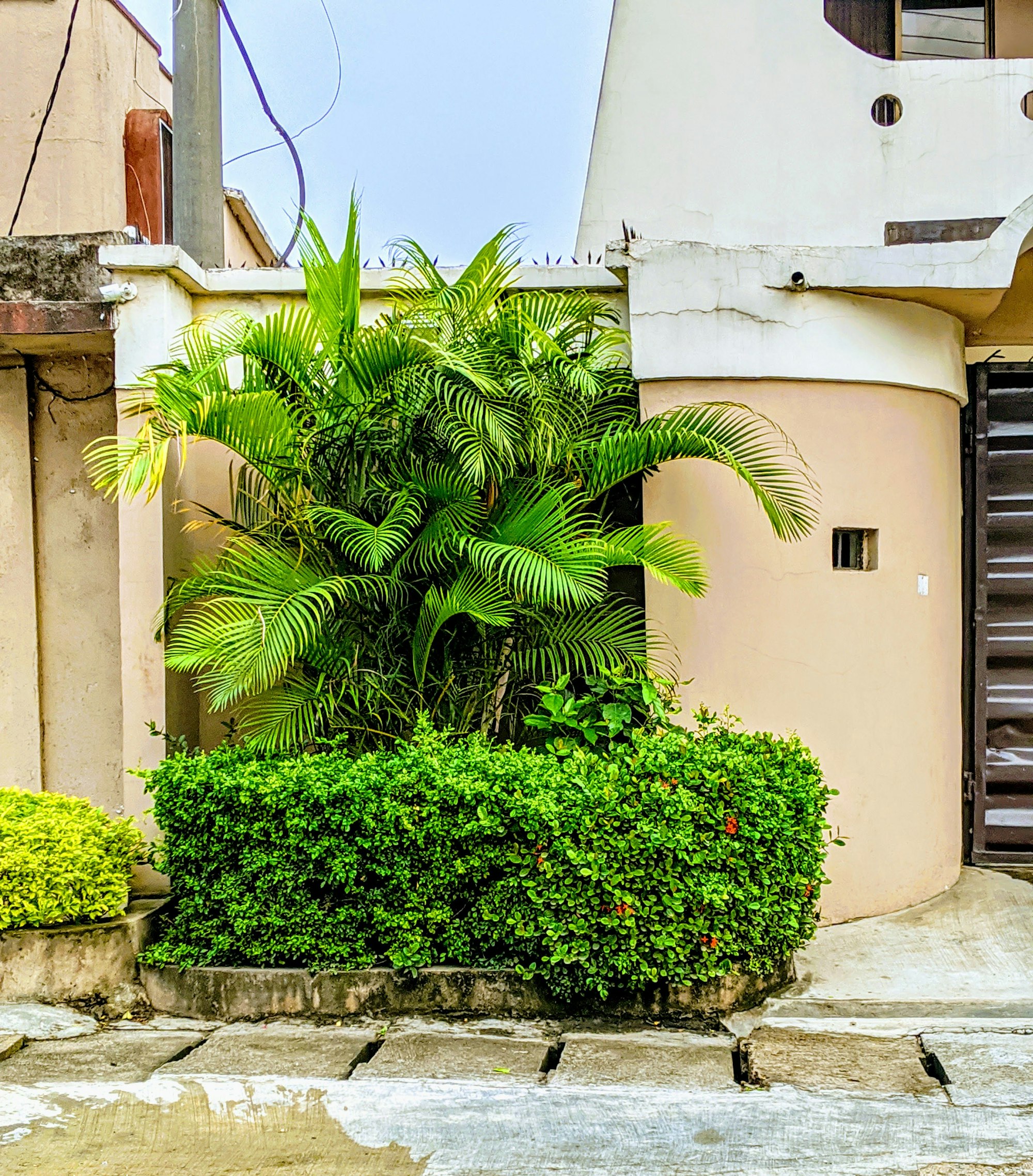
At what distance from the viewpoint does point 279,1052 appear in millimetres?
4770

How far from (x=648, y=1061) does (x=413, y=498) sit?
2.67 m

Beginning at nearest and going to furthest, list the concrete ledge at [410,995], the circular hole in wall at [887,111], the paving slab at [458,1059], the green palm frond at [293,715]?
the paving slab at [458,1059] < the concrete ledge at [410,995] < the green palm frond at [293,715] < the circular hole in wall at [887,111]

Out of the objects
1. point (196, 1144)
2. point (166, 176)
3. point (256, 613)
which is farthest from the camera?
point (166, 176)

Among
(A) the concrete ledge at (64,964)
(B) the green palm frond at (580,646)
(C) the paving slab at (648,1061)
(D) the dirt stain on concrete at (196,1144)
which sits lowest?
(C) the paving slab at (648,1061)

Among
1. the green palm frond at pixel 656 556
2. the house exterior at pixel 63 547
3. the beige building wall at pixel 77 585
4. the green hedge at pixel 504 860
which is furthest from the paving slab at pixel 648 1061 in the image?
the beige building wall at pixel 77 585

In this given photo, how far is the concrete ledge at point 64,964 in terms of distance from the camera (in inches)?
206

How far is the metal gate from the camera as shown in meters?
6.88

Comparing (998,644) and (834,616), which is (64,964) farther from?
(998,644)

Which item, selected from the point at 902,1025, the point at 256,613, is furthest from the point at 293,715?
the point at 902,1025

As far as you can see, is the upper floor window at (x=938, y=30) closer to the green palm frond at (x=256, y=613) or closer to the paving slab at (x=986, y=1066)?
the green palm frond at (x=256, y=613)

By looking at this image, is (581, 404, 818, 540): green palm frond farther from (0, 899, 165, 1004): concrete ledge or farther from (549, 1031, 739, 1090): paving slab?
(0, 899, 165, 1004): concrete ledge

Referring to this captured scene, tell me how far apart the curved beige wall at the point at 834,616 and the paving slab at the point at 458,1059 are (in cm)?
208

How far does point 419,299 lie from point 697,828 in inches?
115

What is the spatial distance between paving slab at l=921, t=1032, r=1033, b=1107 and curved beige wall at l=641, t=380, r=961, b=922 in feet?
4.86
